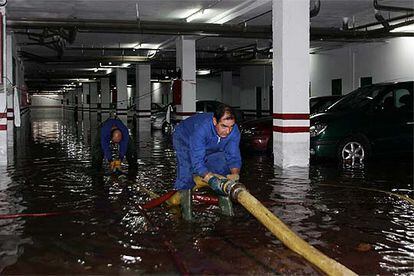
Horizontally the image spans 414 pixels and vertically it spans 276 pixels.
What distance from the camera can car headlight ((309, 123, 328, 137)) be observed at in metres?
9.73

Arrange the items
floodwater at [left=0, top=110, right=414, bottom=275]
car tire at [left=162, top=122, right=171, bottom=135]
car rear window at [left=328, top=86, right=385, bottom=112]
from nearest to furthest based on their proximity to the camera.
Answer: floodwater at [left=0, top=110, right=414, bottom=275] < car rear window at [left=328, top=86, right=385, bottom=112] < car tire at [left=162, top=122, right=171, bottom=135]

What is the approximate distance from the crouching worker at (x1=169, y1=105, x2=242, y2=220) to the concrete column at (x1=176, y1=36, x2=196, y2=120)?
1027cm

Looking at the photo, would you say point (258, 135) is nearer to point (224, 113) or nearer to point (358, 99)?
point (358, 99)

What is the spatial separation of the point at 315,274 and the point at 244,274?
1.71 feet

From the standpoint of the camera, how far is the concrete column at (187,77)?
15523mm

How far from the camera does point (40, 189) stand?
23.3 ft

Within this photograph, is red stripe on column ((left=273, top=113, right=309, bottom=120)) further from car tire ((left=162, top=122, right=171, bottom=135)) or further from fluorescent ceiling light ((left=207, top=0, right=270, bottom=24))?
car tire ((left=162, top=122, right=171, bottom=135))

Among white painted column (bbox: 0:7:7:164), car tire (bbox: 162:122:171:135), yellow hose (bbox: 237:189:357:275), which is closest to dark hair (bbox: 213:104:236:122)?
yellow hose (bbox: 237:189:357:275)

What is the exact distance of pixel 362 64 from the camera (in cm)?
1636

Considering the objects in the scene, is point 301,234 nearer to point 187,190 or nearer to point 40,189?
point 187,190

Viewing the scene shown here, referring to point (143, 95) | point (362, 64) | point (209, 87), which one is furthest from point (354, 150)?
point (209, 87)

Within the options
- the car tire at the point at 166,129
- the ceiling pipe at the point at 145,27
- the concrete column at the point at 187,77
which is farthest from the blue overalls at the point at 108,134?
the car tire at the point at 166,129

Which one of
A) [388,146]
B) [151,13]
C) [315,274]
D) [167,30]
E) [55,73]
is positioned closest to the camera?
[315,274]

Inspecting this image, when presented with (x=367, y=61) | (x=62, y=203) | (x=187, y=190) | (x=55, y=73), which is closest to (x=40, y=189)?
(x=62, y=203)
